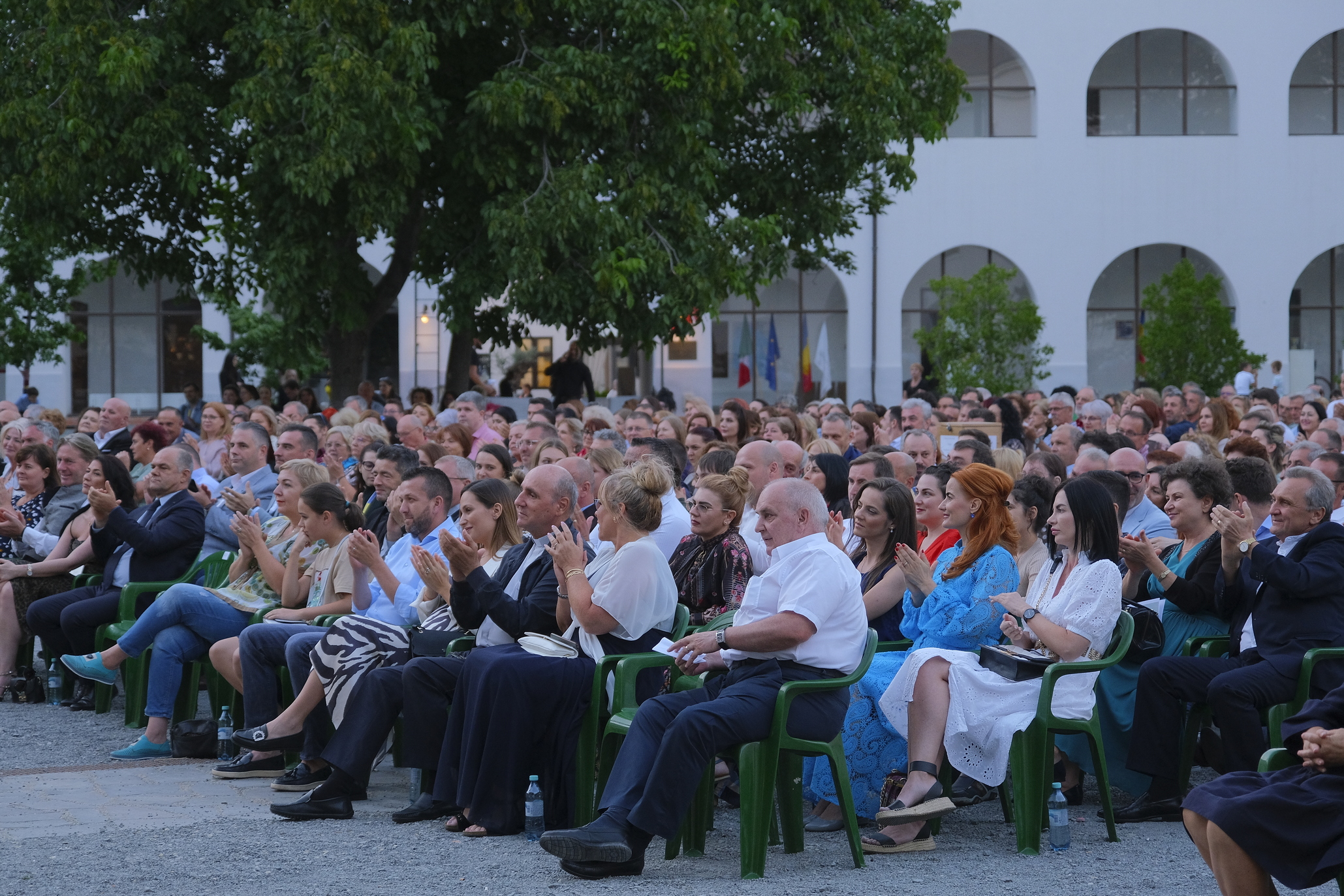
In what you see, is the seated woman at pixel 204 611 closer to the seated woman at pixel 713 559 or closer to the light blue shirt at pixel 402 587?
the light blue shirt at pixel 402 587

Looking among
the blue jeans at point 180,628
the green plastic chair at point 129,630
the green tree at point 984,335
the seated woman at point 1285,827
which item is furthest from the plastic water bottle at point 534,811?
the green tree at point 984,335

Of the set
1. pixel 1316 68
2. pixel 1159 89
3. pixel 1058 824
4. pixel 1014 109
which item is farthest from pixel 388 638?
pixel 1316 68

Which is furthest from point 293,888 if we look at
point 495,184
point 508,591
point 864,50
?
point 864,50

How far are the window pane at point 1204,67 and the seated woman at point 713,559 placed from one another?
96.9 ft

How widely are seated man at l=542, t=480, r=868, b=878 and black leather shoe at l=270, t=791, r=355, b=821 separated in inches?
48.7

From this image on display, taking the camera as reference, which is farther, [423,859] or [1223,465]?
[1223,465]

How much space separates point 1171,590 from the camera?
6.64 m

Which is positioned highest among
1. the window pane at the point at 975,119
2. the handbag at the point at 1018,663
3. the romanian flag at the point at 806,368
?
the window pane at the point at 975,119

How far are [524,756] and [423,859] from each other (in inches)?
22.5

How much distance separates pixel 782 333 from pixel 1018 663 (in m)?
30.3

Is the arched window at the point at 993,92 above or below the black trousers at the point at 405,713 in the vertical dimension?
above

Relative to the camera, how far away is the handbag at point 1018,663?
5965 millimetres

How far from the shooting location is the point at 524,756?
241 inches

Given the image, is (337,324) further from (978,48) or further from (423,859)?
(978,48)
